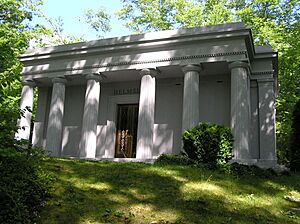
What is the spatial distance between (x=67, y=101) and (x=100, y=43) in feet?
14.8

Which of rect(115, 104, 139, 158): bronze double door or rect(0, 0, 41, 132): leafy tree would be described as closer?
rect(115, 104, 139, 158): bronze double door

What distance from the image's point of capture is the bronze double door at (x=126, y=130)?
18297 mm

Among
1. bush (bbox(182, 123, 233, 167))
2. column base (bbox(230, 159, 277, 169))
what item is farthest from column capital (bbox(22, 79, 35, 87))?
column base (bbox(230, 159, 277, 169))

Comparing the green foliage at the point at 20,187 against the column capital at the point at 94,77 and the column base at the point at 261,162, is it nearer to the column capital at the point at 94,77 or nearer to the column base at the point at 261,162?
the column base at the point at 261,162

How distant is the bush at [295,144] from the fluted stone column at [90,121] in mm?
9012

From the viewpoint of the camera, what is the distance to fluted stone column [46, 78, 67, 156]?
1779cm

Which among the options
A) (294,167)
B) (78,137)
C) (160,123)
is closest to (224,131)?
(294,167)

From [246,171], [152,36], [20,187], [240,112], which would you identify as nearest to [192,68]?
[152,36]

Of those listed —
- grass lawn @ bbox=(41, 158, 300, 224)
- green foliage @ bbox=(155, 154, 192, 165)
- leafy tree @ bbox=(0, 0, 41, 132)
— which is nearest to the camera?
grass lawn @ bbox=(41, 158, 300, 224)

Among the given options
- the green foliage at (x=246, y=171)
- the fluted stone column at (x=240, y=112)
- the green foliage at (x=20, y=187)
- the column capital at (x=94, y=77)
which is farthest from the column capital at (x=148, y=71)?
the green foliage at (x=20, y=187)

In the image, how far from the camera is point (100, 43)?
17375 millimetres

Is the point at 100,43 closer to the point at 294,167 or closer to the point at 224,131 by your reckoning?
the point at 224,131

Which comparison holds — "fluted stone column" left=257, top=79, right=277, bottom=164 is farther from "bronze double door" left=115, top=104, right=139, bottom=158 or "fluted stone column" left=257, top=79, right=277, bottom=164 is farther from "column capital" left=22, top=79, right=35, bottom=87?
"column capital" left=22, top=79, right=35, bottom=87

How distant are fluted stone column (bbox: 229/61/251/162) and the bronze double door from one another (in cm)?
573
